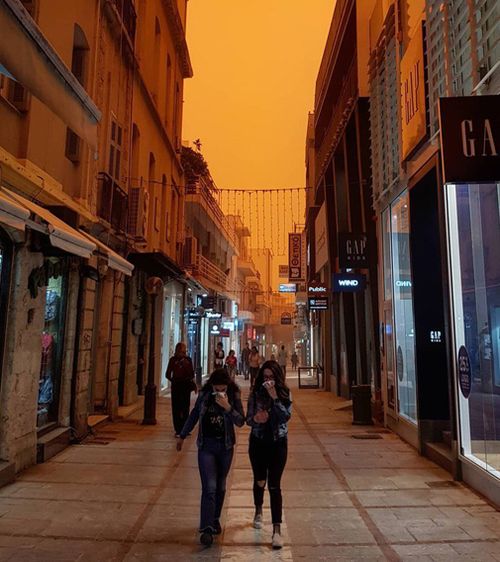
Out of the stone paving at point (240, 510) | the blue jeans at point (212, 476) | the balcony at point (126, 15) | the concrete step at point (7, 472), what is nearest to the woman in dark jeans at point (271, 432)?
the blue jeans at point (212, 476)

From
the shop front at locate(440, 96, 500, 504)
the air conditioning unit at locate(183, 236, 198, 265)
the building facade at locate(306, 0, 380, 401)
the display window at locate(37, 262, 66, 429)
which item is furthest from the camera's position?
the air conditioning unit at locate(183, 236, 198, 265)

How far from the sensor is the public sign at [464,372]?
6828 millimetres

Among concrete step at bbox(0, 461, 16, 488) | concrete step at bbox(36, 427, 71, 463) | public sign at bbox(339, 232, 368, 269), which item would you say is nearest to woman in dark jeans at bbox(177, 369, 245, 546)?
concrete step at bbox(0, 461, 16, 488)

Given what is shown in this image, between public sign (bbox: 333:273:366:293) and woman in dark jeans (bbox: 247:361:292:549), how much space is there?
9.70m

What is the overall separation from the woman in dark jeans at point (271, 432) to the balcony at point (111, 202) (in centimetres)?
762

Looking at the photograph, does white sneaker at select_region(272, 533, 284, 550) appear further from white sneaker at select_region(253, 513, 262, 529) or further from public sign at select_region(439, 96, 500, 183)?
public sign at select_region(439, 96, 500, 183)

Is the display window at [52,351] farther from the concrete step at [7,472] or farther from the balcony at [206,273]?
the balcony at [206,273]

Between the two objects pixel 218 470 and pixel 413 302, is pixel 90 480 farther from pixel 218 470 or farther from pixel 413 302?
pixel 413 302

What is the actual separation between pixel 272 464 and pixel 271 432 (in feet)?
1.02

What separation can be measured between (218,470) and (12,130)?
556cm

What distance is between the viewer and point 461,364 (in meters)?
6.99

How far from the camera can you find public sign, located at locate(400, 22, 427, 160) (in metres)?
8.23

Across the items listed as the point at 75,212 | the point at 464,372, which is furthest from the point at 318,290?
the point at 464,372

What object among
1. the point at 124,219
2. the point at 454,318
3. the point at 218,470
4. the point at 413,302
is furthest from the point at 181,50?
the point at 218,470
